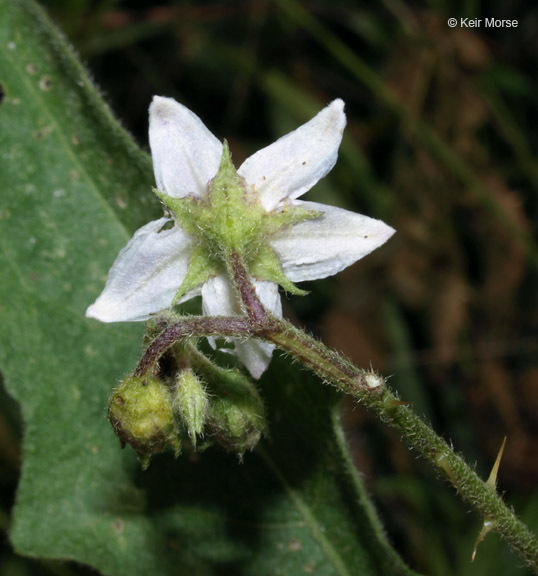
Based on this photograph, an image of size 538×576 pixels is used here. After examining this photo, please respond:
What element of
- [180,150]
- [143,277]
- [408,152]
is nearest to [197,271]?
[143,277]

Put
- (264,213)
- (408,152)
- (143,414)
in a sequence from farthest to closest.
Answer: (408,152) < (264,213) < (143,414)

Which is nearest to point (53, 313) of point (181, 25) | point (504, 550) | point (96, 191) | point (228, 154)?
point (96, 191)

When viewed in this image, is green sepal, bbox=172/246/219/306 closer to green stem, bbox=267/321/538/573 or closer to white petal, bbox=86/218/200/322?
white petal, bbox=86/218/200/322

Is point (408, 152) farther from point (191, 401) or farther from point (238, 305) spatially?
point (191, 401)

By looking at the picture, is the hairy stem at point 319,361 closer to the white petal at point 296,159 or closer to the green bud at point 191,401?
the green bud at point 191,401

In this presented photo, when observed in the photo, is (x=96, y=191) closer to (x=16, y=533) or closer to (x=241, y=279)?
(x=241, y=279)

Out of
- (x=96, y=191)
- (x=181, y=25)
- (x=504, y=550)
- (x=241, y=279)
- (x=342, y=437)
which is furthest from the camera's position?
(x=181, y=25)
